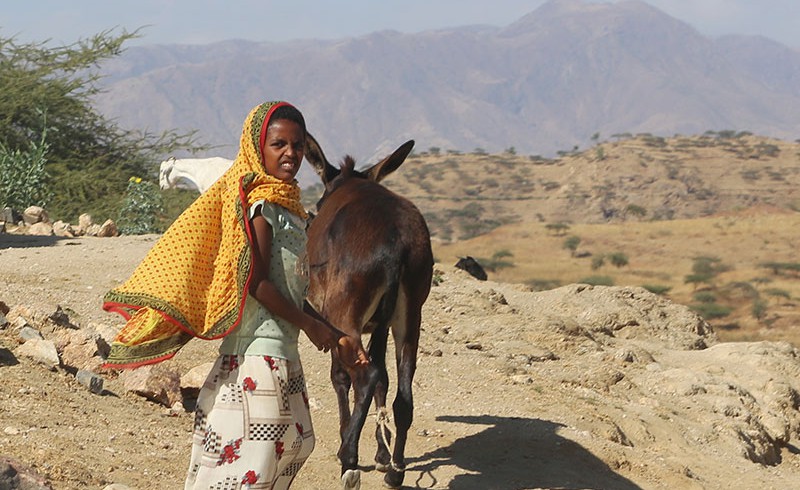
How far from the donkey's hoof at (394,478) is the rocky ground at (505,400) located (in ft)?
0.61

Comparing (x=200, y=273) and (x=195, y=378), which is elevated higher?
(x=200, y=273)

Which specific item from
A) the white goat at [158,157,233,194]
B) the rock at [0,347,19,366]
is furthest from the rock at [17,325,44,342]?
the white goat at [158,157,233,194]

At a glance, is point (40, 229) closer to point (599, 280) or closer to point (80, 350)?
point (80, 350)

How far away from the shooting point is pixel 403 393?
607 cm

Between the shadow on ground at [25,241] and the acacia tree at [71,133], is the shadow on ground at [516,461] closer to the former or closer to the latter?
the shadow on ground at [25,241]

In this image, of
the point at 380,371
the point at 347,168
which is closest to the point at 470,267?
the point at 347,168

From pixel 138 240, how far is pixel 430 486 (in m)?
7.55

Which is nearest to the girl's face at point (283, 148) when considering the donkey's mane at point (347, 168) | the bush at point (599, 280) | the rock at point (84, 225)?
the donkey's mane at point (347, 168)

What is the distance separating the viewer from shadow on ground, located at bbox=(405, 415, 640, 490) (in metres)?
6.52

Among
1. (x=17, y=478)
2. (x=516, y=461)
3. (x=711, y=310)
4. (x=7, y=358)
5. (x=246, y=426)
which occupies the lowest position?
(x=711, y=310)

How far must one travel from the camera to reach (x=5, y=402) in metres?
6.02

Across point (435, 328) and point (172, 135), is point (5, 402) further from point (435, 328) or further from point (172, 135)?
point (172, 135)

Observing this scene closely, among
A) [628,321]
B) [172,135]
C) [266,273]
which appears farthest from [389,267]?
[172,135]

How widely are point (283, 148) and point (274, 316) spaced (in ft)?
1.77
